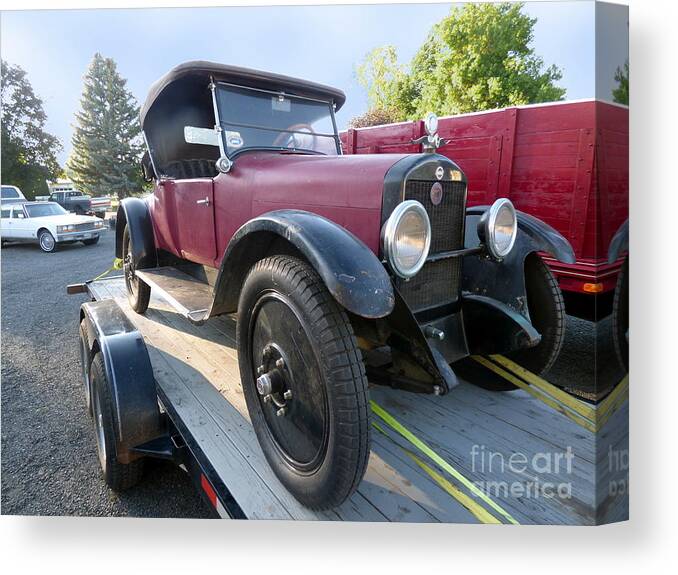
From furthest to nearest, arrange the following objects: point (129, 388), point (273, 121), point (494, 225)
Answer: point (273, 121) < point (494, 225) < point (129, 388)

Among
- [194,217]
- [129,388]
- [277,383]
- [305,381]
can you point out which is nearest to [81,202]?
[194,217]

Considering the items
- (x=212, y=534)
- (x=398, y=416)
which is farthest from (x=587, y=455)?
(x=212, y=534)

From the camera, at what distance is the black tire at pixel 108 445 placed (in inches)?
76.9

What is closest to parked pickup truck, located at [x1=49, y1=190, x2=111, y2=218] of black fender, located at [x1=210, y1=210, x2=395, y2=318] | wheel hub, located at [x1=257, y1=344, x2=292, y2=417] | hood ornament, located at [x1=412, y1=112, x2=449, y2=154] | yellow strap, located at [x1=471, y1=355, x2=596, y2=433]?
black fender, located at [x1=210, y1=210, x2=395, y2=318]

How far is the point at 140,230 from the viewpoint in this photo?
12.5ft

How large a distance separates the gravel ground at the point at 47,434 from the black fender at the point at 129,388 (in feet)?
1.21

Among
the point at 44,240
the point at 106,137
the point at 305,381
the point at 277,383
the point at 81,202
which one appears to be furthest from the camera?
Result: the point at 81,202

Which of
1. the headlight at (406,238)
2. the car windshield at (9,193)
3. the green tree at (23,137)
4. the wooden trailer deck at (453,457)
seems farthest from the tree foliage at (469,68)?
the car windshield at (9,193)

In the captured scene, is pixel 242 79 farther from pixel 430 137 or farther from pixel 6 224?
pixel 6 224

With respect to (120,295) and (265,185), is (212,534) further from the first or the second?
(120,295)

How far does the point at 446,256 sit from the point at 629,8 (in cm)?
119

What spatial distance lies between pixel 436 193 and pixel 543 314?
100cm

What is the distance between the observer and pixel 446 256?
6.75ft

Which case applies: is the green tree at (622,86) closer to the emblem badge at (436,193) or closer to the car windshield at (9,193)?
the emblem badge at (436,193)
